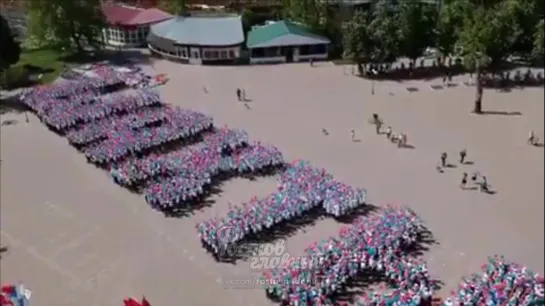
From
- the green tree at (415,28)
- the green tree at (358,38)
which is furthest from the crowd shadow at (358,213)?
the green tree at (415,28)

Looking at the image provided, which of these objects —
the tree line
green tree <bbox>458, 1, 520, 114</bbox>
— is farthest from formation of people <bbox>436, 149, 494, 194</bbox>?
the tree line

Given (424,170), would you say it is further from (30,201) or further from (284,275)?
(30,201)

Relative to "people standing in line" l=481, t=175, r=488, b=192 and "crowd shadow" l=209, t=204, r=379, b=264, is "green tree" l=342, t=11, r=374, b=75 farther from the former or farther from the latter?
"crowd shadow" l=209, t=204, r=379, b=264

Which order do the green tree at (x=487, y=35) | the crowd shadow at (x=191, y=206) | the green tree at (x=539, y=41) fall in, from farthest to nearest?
1. the green tree at (x=487, y=35)
2. the green tree at (x=539, y=41)
3. the crowd shadow at (x=191, y=206)

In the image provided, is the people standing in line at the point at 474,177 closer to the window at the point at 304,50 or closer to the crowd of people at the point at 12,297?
the crowd of people at the point at 12,297

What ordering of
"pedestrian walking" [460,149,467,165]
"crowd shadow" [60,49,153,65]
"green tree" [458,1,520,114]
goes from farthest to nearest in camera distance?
"crowd shadow" [60,49,153,65] < "green tree" [458,1,520,114] < "pedestrian walking" [460,149,467,165]

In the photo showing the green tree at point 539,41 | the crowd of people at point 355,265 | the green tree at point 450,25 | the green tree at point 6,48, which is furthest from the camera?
the green tree at point 450,25
